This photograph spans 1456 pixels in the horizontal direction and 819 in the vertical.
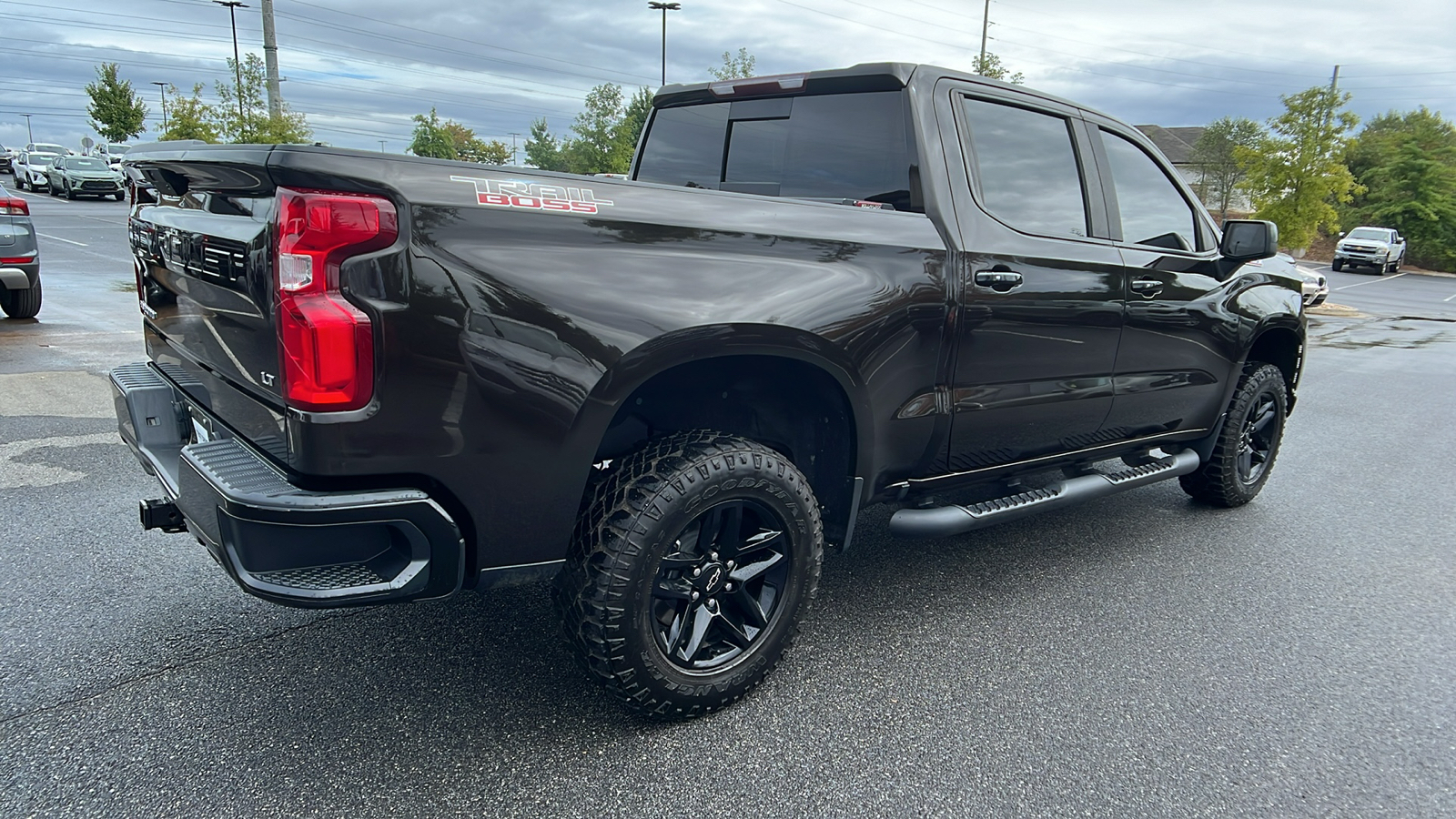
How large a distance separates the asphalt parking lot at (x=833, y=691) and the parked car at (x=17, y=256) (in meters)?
5.39

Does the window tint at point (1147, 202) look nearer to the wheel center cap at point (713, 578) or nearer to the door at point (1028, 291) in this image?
the door at point (1028, 291)

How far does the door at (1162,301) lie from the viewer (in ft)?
12.3

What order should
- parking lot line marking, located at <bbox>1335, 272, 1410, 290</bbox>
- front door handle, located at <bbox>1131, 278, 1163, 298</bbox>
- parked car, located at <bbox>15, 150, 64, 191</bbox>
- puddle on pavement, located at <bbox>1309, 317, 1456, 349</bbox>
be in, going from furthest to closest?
parked car, located at <bbox>15, 150, 64, 191</bbox> → parking lot line marking, located at <bbox>1335, 272, 1410, 290</bbox> → puddle on pavement, located at <bbox>1309, 317, 1456, 349</bbox> → front door handle, located at <bbox>1131, 278, 1163, 298</bbox>

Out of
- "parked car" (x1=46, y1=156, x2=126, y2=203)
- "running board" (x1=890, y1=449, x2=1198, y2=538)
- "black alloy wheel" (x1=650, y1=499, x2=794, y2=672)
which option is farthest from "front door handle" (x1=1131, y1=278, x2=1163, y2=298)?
"parked car" (x1=46, y1=156, x2=126, y2=203)

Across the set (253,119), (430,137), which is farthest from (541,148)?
(253,119)

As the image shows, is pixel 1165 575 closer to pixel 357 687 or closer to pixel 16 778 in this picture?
pixel 357 687

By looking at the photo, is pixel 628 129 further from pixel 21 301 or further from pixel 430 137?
pixel 21 301

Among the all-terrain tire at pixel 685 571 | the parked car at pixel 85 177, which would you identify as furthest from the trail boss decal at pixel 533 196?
the parked car at pixel 85 177

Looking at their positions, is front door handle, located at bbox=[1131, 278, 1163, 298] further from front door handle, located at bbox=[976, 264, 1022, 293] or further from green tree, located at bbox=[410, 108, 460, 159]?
green tree, located at bbox=[410, 108, 460, 159]

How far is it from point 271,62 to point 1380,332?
903 inches

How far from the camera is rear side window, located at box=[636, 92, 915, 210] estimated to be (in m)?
3.16

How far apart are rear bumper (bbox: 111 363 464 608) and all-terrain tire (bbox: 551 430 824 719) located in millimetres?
375

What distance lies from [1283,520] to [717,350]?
367 cm

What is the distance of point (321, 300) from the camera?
78.1 inches
